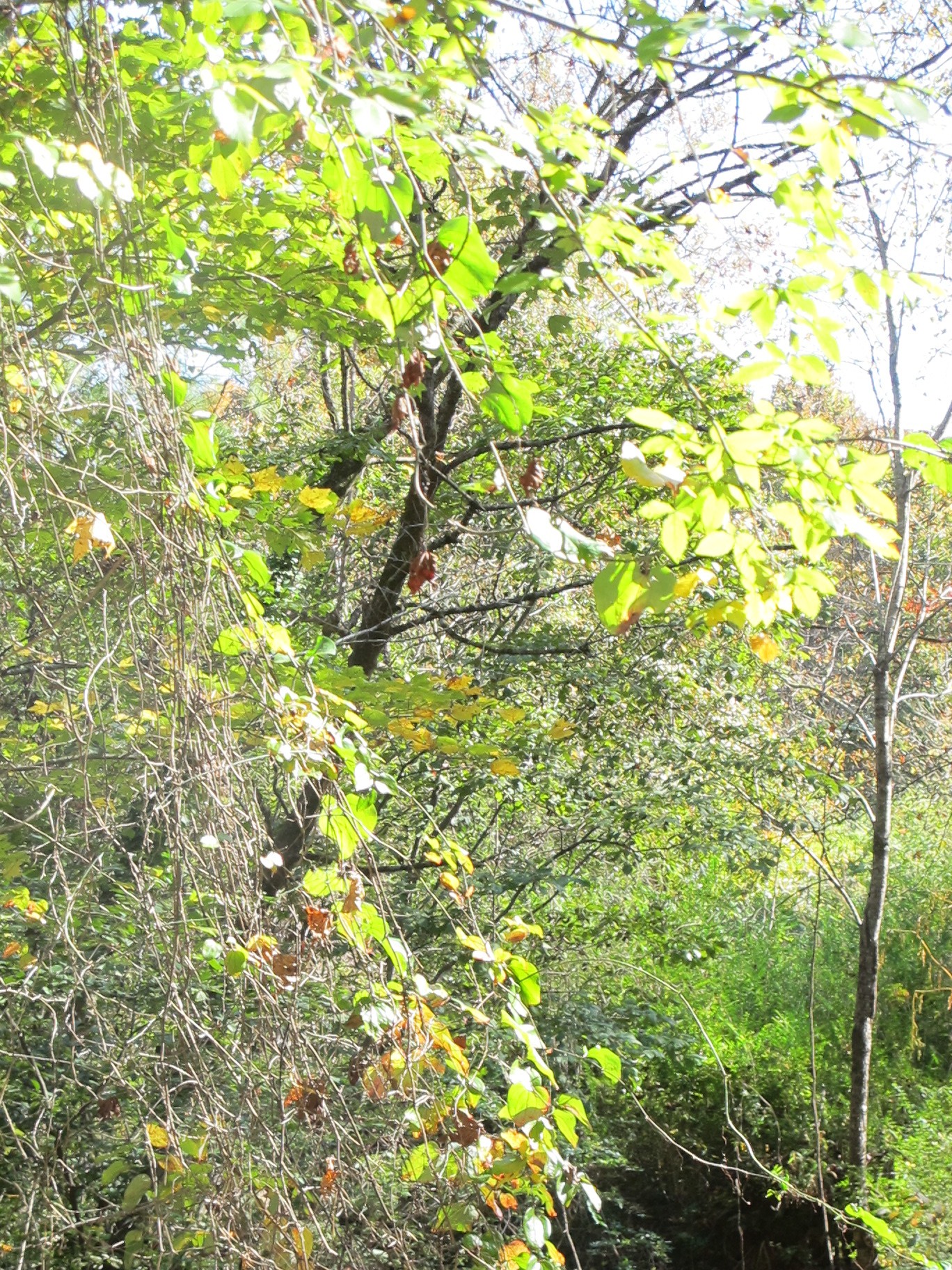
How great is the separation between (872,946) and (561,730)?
1401 mm

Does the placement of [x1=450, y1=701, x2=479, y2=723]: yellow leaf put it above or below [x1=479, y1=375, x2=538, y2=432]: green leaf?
below

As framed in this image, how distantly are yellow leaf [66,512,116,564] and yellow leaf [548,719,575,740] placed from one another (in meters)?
2.84

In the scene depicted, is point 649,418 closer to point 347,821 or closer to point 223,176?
point 223,176

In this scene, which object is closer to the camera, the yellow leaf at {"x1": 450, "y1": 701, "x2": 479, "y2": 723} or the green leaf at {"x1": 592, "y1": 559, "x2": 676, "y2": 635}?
the green leaf at {"x1": 592, "y1": 559, "x2": 676, "y2": 635}

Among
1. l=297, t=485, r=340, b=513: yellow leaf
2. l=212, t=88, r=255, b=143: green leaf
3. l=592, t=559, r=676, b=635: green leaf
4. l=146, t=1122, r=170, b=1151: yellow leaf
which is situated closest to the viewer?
l=212, t=88, r=255, b=143: green leaf

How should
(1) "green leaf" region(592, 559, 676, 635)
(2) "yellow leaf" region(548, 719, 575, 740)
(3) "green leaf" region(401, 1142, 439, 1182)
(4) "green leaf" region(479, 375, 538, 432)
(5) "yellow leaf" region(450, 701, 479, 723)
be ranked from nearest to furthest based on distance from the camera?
(1) "green leaf" region(592, 559, 676, 635)
(4) "green leaf" region(479, 375, 538, 432)
(3) "green leaf" region(401, 1142, 439, 1182)
(5) "yellow leaf" region(450, 701, 479, 723)
(2) "yellow leaf" region(548, 719, 575, 740)

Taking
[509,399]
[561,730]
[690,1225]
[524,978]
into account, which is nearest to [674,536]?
[509,399]

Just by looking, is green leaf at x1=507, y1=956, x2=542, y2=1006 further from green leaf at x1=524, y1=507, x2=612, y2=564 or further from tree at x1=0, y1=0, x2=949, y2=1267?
green leaf at x1=524, y1=507, x2=612, y2=564

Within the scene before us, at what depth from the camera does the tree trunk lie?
394cm

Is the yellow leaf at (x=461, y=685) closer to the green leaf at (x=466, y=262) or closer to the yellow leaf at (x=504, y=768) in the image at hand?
the yellow leaf at (x=504, y=768)

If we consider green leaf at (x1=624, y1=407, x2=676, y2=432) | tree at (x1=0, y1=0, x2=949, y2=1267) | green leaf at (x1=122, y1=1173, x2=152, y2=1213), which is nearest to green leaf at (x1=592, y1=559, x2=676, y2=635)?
tree at (x1=0, y1=0, x2=949, y2=1267)

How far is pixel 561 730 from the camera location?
4156 millimetres

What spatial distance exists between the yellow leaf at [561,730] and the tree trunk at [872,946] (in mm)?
1154

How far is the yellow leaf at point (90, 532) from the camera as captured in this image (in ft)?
4.22
